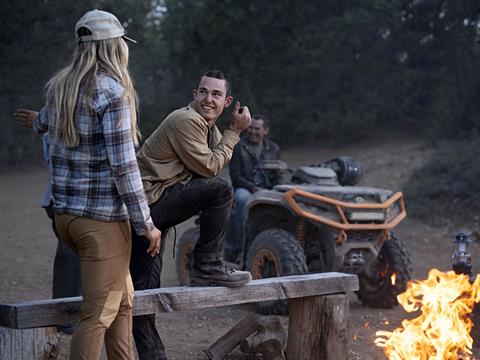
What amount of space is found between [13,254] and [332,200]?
5.95 meters

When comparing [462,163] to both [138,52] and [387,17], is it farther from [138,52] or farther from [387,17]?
[138,52]

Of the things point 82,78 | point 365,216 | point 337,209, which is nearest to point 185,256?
point 337,209

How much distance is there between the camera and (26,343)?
13.6 ft

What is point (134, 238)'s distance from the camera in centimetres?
437

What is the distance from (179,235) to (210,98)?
818 centimetres

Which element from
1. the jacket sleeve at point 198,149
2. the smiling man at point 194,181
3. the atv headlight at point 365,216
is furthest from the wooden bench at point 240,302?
the atv headlight at point 365,216

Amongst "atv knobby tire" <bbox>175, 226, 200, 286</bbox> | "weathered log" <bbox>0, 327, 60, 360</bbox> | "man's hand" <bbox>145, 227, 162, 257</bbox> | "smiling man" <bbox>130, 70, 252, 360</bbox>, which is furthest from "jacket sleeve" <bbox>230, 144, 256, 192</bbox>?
"man's hand" <bbox>145, 227, 162, 257</bbox>

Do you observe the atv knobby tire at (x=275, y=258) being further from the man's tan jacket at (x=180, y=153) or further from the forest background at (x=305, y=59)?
the forest background at (x=305, y=59)

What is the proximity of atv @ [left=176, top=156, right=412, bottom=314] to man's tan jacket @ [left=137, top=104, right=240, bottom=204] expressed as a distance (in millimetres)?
2498

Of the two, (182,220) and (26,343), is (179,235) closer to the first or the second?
(182,220)

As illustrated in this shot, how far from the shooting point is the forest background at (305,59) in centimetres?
1894

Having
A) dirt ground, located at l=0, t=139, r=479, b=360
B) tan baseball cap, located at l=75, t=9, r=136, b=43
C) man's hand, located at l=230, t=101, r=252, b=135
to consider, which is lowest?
dirt ground, located at l=0, t=139, r=479, b=360

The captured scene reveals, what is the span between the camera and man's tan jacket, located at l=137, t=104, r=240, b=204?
13.8 ft

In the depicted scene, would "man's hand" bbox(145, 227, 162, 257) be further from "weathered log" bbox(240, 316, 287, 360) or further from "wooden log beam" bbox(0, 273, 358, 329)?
"weathered log" bbox(240, 316, 287, 360)
